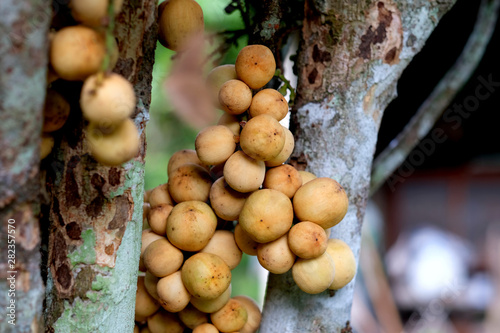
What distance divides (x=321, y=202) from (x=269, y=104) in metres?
0.20

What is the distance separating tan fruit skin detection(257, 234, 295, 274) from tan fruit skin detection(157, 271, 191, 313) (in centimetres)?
15

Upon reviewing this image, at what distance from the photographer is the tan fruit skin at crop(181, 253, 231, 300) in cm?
79

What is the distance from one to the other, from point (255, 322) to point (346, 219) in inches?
11.5

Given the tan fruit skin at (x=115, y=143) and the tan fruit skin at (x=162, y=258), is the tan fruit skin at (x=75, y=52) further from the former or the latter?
the tan fruit skin at (x=162, y=258)

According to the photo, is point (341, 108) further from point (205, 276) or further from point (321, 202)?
point (205, 276)

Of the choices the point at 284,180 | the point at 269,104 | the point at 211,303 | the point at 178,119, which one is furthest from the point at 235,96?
the point at 178,119

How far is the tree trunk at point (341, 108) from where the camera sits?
963 millimetres

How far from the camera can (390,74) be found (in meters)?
1.00

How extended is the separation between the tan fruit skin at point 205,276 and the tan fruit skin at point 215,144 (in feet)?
0.58

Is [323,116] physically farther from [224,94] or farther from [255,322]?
[255,322]

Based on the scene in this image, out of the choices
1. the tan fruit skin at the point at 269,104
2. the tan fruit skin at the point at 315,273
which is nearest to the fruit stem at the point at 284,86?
the tan fruit skin at the point at 269,104

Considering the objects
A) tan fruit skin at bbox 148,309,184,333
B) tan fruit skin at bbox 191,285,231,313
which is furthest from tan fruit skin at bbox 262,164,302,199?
tan fruit skin at bbox 148,309,184,333

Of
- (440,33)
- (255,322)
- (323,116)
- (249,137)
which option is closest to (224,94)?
(249,137)

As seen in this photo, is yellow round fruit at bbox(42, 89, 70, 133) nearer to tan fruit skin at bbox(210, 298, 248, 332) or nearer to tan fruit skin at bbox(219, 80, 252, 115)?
tan fruit skin at bbox(219, 80, 252, 115)
